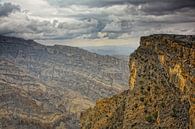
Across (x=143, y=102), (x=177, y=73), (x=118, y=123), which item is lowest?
(x=118, y=123)

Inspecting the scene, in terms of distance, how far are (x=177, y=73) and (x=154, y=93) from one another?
51.5 ft

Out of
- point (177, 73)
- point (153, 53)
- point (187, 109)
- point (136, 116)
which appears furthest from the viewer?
point (153, 53)

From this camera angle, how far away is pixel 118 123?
7844 inches

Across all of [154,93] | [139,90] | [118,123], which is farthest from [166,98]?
[118,123]

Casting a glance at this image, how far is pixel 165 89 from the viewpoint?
17750 centimetres

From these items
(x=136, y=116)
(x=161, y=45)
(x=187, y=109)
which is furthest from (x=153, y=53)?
(x=187, y=109)

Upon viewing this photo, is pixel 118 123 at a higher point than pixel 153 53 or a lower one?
lower

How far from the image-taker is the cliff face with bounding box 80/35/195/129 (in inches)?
6289

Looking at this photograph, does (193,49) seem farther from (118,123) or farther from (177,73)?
(118,123)

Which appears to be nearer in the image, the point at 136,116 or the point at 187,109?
the point at 187,109

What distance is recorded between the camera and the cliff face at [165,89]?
15975cm

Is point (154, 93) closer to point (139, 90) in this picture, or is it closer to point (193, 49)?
point (139, 90)

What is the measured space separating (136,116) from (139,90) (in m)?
15.0

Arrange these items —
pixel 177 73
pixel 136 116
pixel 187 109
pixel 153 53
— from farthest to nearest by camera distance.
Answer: pixel 153 53, pixel 136 116, pixel 177 73, pixel 187 109
